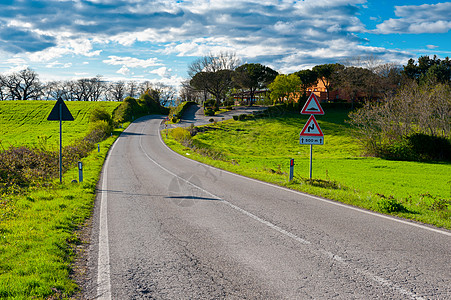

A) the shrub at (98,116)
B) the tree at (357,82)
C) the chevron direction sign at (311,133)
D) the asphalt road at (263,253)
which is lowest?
the asphalt road at (263,253)

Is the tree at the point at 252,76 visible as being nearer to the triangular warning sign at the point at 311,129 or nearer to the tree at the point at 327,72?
the tree at the point at 327,72

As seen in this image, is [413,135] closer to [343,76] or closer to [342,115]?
[342,115]

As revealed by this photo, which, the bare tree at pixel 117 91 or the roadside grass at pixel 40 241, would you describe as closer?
the roadside grass at pixel 40 241

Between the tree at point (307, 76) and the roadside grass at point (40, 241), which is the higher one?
the tree at point (307, 76)

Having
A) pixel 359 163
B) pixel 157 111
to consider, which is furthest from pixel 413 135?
pixel 157 111

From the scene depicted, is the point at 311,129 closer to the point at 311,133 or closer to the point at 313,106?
the point at 311,133

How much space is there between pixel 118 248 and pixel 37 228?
2.47m

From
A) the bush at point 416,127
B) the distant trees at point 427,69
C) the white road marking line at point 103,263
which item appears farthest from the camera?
the distant trees at point 427,69

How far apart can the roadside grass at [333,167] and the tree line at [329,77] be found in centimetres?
758

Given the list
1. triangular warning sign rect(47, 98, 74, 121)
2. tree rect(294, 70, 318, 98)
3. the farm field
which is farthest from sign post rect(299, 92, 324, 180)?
tree rect(294, 70, 318, 98)

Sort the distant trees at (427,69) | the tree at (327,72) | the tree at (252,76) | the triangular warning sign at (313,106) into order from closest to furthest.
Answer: the triangular warning sign at (313,106), the distant trees at (427,69), the tree at (327,72), the tree at (252,76)

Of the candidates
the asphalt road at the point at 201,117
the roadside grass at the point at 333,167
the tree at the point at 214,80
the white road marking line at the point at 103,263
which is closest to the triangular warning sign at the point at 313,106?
the roadside grass at the point at 333,167

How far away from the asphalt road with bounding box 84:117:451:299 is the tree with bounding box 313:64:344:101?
7279 cm

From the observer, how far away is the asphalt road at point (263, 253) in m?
3.81
